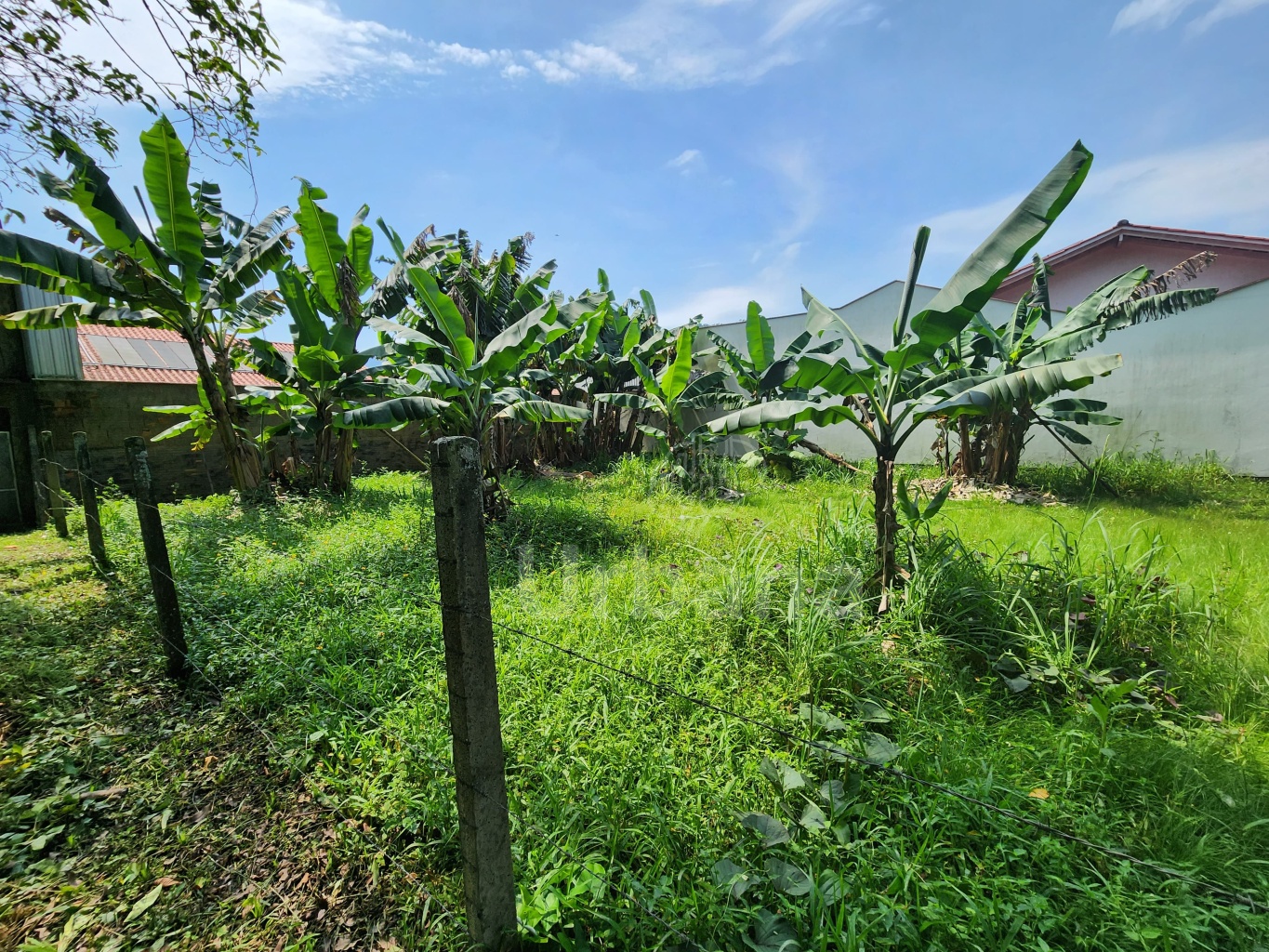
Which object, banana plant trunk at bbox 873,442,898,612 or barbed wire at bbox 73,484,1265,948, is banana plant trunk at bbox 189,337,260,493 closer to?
barbed wire at bbox 73,484,1265,948

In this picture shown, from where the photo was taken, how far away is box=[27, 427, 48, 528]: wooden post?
7469 millimetres

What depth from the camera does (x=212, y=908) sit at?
1.85 metres

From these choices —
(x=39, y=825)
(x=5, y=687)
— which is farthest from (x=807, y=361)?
(x=5, y=687)

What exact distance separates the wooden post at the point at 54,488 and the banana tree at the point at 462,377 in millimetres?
4240

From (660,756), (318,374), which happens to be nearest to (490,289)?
(318,374)

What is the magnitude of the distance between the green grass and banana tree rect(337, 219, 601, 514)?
1.72 metres

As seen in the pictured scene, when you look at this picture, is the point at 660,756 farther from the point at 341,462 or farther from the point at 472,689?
the point at 341,462

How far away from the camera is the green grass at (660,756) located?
1.71 meters

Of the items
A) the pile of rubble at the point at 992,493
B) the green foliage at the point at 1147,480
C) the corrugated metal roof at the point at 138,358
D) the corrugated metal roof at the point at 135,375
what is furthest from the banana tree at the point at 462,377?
the green foliage at the point at 1147,480

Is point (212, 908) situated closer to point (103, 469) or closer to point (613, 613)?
point (613, 613)

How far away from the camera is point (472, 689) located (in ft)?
4.84

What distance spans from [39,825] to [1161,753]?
15.1 ft

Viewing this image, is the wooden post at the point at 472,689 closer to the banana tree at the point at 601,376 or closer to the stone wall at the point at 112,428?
the stone wall at the point at 112,428

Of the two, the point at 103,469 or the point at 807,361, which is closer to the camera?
the point at 807,361
